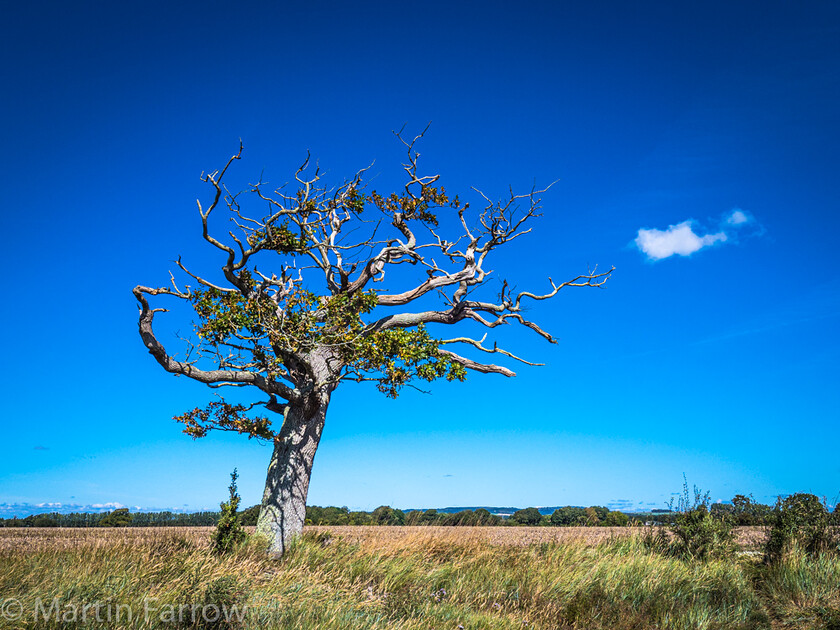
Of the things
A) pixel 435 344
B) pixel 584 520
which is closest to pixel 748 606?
pixel 435 344

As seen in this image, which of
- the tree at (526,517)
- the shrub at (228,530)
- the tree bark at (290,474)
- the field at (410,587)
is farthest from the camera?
the tree at (526,517)

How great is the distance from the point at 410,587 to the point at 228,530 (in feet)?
11.8

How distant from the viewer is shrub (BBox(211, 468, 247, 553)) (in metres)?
9.30

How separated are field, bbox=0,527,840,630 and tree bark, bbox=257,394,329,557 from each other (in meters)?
0.52

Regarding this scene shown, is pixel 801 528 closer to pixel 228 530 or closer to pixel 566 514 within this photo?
pixel 228 530

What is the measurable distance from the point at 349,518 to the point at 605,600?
818 inches

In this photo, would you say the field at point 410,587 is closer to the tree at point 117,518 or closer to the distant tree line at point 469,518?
the distant tree line at point 469,518

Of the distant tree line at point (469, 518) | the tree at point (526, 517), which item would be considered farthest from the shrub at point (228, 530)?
the tree at point (526, 517)

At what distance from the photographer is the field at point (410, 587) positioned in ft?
17.6

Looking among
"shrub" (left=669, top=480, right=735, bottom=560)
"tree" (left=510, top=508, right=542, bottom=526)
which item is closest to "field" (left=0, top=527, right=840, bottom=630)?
"shrub" (left=669, top=480, right=735, bottom=560)

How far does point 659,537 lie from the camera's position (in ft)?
41.8

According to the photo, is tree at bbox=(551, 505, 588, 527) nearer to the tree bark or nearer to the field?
the field

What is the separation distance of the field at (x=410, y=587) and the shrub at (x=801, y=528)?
2.25ft

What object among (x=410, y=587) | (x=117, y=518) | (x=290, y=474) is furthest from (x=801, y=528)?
(x=117, y=518)
